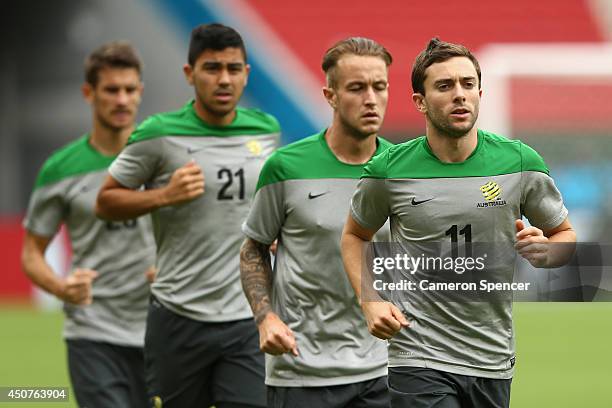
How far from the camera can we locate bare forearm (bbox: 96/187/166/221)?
22.6ft

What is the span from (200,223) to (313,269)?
1238mm

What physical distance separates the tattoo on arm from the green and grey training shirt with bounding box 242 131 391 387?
0.06 metres

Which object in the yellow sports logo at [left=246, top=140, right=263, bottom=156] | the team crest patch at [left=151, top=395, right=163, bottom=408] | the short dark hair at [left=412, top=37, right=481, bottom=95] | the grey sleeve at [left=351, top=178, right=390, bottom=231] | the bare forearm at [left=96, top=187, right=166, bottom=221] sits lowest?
the team crest patch at [left=151, top=395, right=163, bottom=408]

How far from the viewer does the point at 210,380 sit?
23.3 feet

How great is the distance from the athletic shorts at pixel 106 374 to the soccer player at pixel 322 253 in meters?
1.76

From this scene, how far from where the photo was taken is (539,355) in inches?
599

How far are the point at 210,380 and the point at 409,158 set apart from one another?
2.34m

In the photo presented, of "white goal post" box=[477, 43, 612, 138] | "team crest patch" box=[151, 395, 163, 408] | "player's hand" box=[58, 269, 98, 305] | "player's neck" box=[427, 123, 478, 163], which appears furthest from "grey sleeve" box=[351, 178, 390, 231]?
"white goal post" box=[477, 43, 612, 138]

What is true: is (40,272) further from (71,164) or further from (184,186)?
(184,186)

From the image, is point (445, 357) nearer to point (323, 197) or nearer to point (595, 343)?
point (323, 197)

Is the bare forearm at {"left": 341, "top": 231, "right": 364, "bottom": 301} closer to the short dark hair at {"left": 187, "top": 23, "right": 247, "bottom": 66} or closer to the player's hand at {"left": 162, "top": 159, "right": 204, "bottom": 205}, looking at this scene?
the player's hand at {"left": 162, "top": 159, "right": 204, "bottom": 205}

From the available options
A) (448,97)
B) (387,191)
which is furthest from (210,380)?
(448,97)

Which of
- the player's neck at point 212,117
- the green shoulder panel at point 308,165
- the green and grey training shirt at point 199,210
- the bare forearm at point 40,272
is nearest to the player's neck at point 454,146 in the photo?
the green shoulder panel at point 308,165

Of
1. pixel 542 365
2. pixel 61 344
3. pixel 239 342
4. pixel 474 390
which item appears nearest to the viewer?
pixel 474 390
